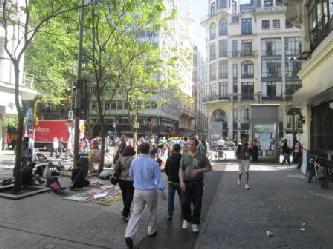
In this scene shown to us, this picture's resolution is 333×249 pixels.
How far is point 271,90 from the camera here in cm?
7125

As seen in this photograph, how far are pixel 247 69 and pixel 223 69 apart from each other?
3999 millimetres

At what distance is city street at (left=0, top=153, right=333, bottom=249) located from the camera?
7.43m

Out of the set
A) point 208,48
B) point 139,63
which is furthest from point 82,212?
point 208,48

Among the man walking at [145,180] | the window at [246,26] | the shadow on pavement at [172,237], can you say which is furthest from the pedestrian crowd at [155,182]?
the window at [246,26]

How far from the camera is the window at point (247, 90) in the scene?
71.9 metres

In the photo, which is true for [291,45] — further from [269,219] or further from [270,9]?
[269,219]

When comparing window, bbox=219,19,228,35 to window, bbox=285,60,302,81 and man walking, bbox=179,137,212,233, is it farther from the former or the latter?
man walking, bbox=179,137,212,233

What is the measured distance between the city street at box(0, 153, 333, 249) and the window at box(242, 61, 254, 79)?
6130cm

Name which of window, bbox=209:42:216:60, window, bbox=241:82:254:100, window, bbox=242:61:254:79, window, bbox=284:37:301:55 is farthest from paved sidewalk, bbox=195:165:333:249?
window, bbox=209:42:216:60

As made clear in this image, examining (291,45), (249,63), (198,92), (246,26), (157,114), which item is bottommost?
(157,114)

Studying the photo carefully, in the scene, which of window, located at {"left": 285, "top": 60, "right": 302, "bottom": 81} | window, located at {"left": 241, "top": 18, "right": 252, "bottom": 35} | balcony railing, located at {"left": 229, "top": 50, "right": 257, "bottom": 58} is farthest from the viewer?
window, located at {"left": 241, "top": 18, "right": 252, "bottom": 35}

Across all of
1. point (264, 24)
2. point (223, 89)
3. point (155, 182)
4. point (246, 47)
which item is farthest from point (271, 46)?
point (155, 182)

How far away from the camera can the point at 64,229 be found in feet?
27.4

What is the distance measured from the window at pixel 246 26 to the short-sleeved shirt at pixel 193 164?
225 feet
